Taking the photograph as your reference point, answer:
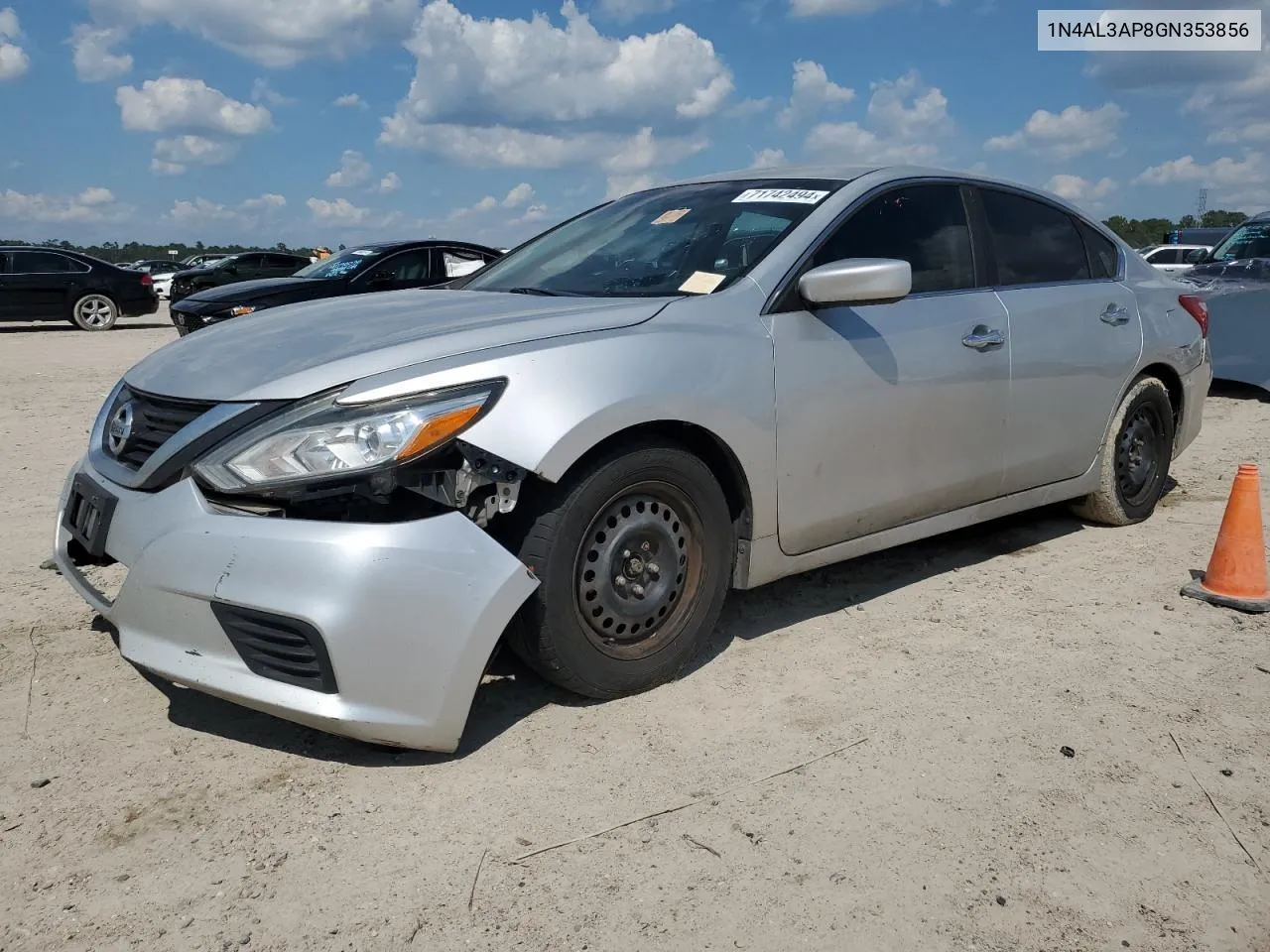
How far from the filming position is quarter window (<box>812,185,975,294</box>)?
379cm

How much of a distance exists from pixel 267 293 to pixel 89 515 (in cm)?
831

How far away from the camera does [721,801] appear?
2.71m

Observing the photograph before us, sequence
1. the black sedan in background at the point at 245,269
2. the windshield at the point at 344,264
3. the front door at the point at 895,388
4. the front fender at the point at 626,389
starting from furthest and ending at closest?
the black sedan in background at the point at 245,269, the windshield at the point at 344,264, the front door at the point at 895,388, the front fender at the point at 626,389

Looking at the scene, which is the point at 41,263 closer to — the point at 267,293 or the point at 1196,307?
the point at 267,293

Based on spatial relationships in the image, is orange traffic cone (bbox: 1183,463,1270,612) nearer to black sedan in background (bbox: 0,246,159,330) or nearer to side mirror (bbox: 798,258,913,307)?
side mirror (bbox: 798,258,913,307)

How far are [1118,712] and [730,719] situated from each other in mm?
1161

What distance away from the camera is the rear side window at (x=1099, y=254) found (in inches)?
192


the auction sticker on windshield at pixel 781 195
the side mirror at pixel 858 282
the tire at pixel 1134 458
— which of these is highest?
the auction sticker on windshield at pixel 781 195

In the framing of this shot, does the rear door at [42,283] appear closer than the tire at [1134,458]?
No

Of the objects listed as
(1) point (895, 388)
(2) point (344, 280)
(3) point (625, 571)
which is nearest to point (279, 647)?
(3) point (625, 571)

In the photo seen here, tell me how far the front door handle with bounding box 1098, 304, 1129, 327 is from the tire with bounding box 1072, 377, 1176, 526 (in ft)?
1.10

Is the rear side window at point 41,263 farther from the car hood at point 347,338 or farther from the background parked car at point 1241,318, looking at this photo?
the background parked car at point 1241,318

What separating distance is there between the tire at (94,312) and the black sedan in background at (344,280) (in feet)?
22.9

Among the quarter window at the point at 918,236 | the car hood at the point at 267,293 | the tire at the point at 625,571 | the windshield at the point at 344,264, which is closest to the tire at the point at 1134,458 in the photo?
the quarter window at the point at 918,236
